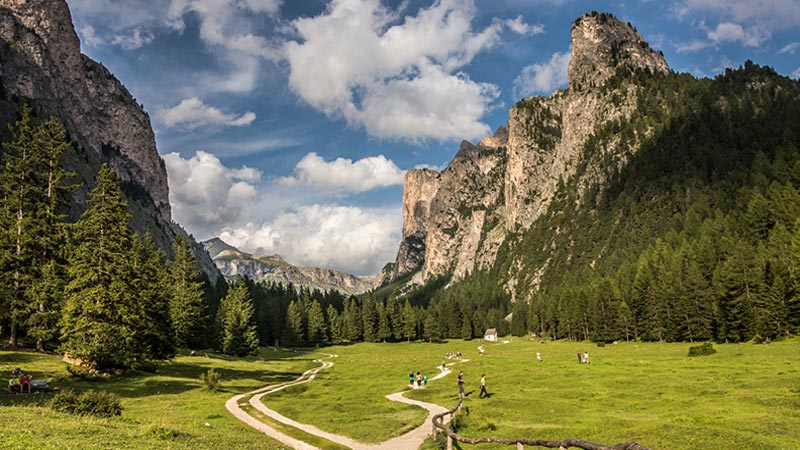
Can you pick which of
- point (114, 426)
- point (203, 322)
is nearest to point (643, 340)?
point (203, 322)

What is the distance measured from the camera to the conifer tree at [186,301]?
8756 cm

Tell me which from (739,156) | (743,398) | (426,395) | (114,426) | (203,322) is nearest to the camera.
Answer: (114,426)

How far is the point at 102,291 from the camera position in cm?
5088

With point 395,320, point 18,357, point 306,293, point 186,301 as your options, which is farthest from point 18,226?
point 306,293

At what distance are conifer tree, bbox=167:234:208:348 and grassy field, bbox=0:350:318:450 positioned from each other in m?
19.0

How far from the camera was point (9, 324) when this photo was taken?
55.1 meters

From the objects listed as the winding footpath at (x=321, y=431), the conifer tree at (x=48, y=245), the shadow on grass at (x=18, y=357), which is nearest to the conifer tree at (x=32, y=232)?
the conifer tree at (x=48, y=245)

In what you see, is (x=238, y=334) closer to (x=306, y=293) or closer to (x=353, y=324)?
(x=353, y=324)

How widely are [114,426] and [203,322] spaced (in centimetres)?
7957

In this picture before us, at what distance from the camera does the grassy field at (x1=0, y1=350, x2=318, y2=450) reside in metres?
17.8

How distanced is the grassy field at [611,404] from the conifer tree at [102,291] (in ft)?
59.8

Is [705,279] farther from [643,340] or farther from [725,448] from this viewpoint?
[725,448]

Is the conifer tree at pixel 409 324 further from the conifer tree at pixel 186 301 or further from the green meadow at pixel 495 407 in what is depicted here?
the green meadow at pixel 495 407

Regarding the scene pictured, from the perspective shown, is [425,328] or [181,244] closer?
[181,244]
